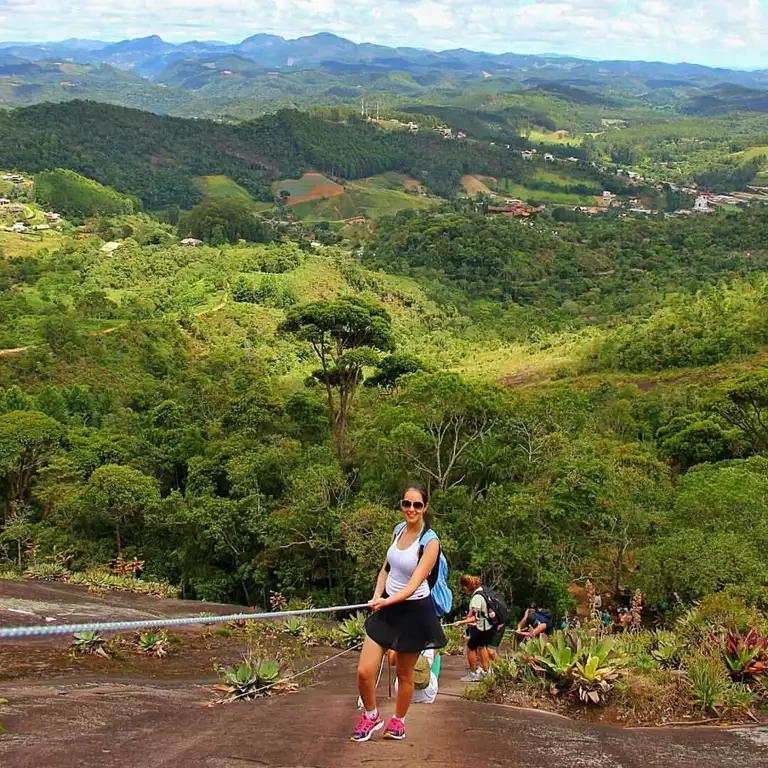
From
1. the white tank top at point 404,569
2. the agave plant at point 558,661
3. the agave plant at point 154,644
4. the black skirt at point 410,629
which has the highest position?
the white tank top at point 404,569

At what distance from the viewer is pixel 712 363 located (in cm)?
4250

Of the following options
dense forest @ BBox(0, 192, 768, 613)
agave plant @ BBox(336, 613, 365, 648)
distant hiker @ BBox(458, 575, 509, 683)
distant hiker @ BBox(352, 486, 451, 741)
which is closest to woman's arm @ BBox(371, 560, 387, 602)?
distant hiker @ BBox(352, 486, 451, 741)

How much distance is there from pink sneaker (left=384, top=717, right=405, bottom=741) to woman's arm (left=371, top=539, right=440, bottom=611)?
0.79m

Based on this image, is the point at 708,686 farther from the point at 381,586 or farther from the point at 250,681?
the point at 250,681

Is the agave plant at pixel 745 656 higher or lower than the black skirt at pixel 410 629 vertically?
lower

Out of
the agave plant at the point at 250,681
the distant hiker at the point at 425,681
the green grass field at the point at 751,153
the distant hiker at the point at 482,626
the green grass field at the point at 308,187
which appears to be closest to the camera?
the agave plant at the point at 250,681

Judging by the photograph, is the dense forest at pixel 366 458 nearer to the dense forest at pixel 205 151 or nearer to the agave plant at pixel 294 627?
the agave plant at pixel 294 627

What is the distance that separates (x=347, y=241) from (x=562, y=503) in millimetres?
90787

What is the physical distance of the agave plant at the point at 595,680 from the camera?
6.14m

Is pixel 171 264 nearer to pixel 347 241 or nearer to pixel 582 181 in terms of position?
pixel 347 241

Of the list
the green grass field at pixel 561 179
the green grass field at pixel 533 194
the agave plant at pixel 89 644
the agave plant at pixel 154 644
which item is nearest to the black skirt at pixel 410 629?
the agave plant at pixel 89 644

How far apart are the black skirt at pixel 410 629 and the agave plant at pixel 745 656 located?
2.93 metres

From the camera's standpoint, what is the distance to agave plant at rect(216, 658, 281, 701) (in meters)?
6.25

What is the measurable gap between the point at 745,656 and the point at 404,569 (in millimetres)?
3361
